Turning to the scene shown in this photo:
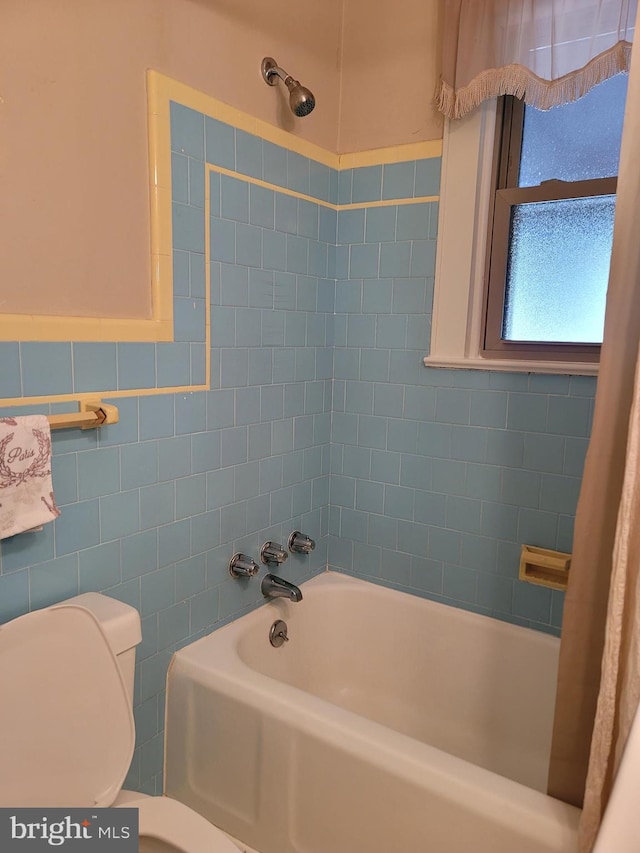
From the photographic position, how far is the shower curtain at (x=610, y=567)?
109 cm

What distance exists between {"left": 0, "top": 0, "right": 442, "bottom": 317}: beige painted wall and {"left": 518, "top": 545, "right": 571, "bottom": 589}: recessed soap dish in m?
1.42

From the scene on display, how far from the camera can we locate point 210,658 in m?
1.77

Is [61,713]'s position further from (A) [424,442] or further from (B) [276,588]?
(A) [424,442]

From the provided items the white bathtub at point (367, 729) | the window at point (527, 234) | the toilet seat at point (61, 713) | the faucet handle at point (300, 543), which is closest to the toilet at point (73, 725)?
the toilet seat at point (61, 713)

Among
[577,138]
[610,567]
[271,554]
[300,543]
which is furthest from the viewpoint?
[300,543]

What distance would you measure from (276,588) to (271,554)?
0.38 feet

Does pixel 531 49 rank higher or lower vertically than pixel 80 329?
higher

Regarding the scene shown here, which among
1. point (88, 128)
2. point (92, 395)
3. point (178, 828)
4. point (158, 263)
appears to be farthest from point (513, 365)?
point (178, 828)

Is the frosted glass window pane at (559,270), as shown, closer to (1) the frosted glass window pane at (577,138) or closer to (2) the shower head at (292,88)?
(1) the frosted glass window pane at (577,138)

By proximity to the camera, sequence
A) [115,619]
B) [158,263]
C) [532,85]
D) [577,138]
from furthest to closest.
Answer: [577,138], [532,85], [158,263], [115,619]

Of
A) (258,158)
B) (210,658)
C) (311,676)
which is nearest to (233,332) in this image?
(258,158)

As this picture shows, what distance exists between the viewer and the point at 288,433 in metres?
2.18

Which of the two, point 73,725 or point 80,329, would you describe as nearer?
point 73,725

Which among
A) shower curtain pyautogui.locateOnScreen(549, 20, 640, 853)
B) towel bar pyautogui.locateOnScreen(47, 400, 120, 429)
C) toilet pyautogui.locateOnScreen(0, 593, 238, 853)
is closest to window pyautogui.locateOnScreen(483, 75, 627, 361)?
shower curtain pyautogui.locateOnScreen(549, 20, 640, 853)
